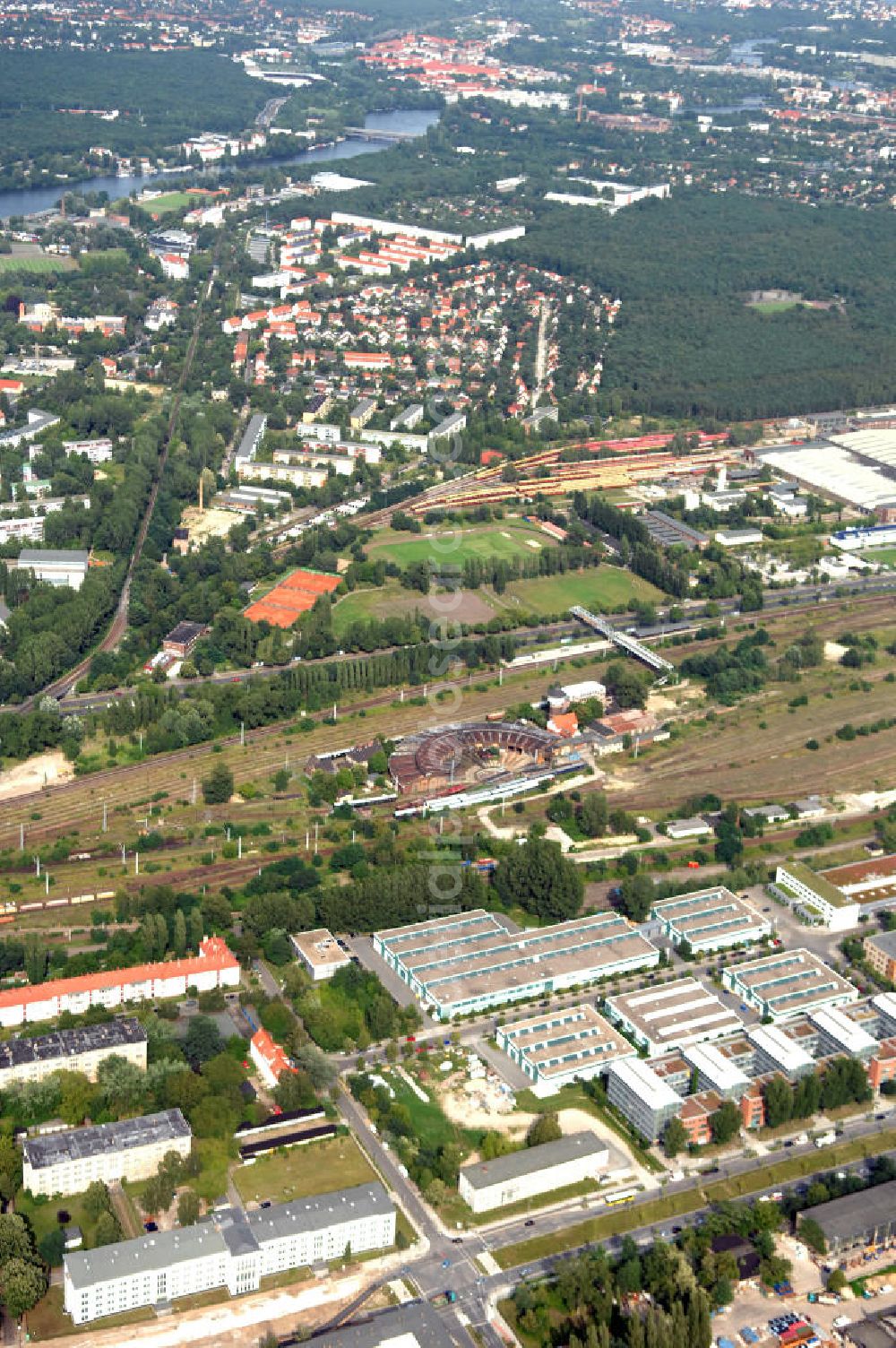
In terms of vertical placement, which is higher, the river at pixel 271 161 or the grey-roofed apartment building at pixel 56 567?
the river at pixel 271 161

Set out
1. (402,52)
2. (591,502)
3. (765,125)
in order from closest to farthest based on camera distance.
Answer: (591,502) → (765,125) → (402,52)

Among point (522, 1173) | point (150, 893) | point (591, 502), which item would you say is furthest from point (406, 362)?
point (522, 1173)

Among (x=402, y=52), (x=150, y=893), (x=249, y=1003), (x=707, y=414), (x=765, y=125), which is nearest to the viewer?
(x=249, y=1003)

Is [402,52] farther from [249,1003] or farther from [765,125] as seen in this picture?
[249,1003]

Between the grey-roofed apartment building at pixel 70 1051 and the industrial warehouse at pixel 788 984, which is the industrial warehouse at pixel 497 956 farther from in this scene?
the grey-roofed apartment building at pixel 70 1051

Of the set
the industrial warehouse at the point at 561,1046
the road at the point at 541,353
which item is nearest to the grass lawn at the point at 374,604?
the industrial warehouse at the point at 561,1046

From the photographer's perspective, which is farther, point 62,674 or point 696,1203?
point 62,674

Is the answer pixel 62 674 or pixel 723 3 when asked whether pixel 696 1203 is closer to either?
pixel 62 674

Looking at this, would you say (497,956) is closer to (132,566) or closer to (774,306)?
(132,566)
